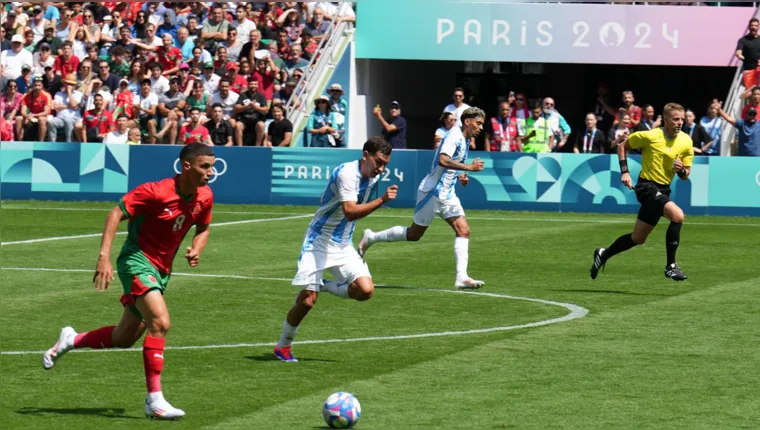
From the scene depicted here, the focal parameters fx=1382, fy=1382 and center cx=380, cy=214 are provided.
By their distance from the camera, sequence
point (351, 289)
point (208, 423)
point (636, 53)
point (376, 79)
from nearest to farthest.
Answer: point (208, 423) < point (351, 289) < point (636, 53) < point (376, 79)

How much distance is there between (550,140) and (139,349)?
1826 centimetres

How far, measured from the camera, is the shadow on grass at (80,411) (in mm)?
9188

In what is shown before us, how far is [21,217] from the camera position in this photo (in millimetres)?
25469

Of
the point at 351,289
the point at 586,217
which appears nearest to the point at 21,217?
the point at 586,217

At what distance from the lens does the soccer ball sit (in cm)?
874

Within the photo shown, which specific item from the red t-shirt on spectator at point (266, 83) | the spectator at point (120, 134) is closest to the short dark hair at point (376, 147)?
the spectator at point (120, 134)

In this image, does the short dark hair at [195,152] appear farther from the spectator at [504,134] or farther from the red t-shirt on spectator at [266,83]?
the red t-shirt on spectator at [266,83]

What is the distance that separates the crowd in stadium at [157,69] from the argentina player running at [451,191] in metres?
12.7

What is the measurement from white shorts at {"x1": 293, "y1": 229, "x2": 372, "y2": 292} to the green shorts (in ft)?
7.12

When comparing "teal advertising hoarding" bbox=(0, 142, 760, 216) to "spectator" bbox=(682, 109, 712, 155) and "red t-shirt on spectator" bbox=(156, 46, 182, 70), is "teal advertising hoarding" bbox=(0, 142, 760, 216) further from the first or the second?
"red t-shirt on spectator" bbox=(156, 46, 182, 70)

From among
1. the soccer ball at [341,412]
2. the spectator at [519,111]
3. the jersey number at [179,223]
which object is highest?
the spectator at [519,111]

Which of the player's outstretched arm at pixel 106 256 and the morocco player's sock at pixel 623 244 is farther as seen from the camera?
the morocco player's sock at pixel 623 244

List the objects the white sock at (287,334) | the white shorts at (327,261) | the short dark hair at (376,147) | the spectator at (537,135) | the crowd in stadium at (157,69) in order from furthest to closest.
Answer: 1. the crowd in stadium at (157,69)
2. the spectator at (537,135)
3. the white shorts at (327,261)
4. the white sock at (287,334)
5. the short dark hair at (376,147)

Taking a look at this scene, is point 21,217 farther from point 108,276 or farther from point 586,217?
point 108,276
